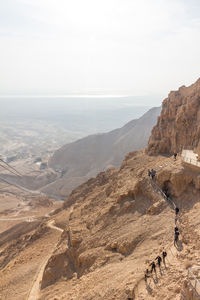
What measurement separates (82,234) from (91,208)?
4079 millimetres

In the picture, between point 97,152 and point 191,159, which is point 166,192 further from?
point 97,152

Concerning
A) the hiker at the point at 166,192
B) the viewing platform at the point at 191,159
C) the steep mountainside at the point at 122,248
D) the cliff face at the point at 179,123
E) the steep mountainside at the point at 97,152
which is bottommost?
the steep mountainside at the point at 97,152

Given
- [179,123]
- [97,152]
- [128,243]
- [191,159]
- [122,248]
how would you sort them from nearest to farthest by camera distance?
1. [128,243]
2. [122,248]
3. [191,159]
4. [179,123]
5. [97,152]

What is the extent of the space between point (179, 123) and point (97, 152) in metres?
63.3

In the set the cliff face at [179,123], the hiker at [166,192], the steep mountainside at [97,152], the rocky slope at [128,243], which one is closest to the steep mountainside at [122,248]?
the rocky slope at [128,243]

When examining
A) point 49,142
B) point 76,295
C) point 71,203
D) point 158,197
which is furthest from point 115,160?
point 49,142

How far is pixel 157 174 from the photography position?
18.9 meters

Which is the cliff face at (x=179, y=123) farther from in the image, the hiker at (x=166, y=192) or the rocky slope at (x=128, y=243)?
the hiker at (x=166, y=192)

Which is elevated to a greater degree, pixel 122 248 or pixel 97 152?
pixel 122 248

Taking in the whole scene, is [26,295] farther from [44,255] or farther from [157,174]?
[157,174]

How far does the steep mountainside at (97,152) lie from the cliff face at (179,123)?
4071 centimetres

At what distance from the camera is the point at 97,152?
87.5 m

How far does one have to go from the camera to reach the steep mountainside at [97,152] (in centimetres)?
7400

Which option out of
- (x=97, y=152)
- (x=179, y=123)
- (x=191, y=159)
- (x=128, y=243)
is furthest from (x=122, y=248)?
(x=97, y=152)
